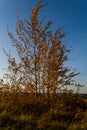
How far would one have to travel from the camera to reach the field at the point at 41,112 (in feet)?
26.9

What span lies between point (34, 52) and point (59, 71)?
1.79 m

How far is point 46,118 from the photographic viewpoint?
9.20 m

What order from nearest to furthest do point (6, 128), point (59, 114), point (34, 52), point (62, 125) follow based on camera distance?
1. point (6, 128)
2. point (62, 125)
3. point (59, 114)
4. point (34, 52)

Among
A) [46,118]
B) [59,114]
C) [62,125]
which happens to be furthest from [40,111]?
[62,125]

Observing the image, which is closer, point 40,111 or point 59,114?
point 59,114

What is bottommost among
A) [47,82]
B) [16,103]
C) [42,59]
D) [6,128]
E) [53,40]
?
[6,128]

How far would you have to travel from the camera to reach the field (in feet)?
26.9

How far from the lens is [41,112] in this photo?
1066 cm

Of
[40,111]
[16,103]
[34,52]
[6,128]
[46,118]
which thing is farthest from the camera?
[34,52]

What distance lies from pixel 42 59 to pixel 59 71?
1236mm

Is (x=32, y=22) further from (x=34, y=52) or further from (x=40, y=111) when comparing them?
(x=40, y=111)

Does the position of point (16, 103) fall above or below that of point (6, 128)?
above

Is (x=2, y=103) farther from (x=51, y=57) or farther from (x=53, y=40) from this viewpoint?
(x=53, y=40)

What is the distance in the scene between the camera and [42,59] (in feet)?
42.8
